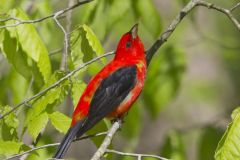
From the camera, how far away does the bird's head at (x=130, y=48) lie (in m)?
5.77

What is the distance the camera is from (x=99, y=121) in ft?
15.9

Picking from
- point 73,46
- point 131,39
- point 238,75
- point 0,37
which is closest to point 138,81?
point 131,39

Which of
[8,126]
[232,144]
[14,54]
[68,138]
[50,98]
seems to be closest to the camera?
[232,144]

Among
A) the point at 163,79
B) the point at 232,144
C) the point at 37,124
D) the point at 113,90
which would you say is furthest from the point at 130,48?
the point at 232,144

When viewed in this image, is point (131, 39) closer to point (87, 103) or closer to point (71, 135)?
point (87, 103)

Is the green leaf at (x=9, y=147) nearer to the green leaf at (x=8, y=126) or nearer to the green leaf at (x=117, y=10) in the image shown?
the green leaf at (x=8, y=126)

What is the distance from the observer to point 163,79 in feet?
20.9

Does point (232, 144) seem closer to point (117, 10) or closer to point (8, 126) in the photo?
point (8, 126)

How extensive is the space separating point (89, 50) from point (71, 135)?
2.02ft

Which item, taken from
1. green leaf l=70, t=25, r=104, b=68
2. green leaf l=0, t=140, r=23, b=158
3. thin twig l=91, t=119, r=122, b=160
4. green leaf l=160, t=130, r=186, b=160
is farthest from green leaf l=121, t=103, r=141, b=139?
green leaf l=0, t=140, r=23, b=158

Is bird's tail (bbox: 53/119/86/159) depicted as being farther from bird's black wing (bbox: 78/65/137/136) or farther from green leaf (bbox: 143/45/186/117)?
green leaf (bbox: 143/45/186/117)

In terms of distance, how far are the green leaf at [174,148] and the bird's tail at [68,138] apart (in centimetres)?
121

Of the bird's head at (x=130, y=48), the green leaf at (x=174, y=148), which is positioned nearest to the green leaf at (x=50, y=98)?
the bird's head at (x=130, y=48)

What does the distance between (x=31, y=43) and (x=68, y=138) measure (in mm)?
712
